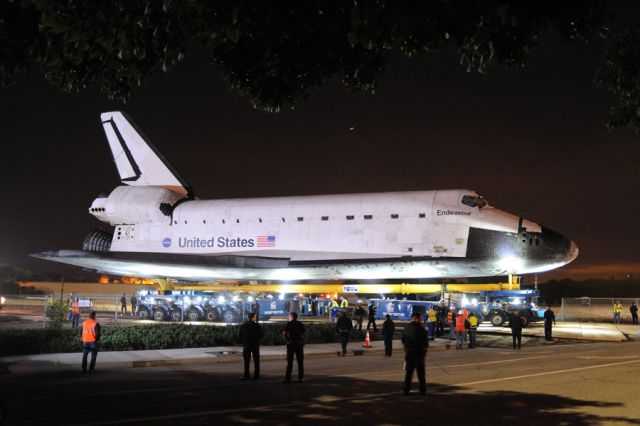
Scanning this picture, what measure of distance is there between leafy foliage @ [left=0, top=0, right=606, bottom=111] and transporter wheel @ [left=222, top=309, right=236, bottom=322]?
2351cm

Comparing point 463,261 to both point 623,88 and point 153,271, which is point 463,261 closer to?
point 623,88

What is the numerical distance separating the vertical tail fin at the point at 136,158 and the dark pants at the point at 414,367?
22.4 m

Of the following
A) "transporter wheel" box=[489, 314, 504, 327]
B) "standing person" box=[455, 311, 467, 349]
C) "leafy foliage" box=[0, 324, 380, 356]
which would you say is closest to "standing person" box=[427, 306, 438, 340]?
"standing person" box=[455, 311, 467, 349]

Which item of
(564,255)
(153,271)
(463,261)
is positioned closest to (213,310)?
(153,271)

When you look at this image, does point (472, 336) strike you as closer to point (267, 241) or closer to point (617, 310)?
point (267, 241)

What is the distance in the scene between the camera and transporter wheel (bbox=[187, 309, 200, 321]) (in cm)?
3231

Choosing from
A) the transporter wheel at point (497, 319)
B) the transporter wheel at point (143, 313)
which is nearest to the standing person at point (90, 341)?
the transporter wheel at point (143, 313)

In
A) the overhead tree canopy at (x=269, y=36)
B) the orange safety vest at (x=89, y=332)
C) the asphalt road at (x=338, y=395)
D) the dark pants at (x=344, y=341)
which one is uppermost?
the overhead tree canopy at (x=269, y=36)

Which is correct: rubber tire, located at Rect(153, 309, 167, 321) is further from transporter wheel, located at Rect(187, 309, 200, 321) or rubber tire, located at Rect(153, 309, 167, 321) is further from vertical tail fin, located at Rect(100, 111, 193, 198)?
vertical tail fin, located at Rect(100, 111, 193, 198)

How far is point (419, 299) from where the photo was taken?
106 feet

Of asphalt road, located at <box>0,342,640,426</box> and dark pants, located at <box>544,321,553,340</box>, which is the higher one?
dark pants, located at <box>544,321,553,340</box>

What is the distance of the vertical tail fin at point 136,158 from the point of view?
32.3 metres

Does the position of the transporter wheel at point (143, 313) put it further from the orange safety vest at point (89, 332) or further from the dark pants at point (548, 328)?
the orange safety vest at point (89, 332)

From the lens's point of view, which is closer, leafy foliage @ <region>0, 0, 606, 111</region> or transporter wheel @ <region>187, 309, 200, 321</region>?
leafy foliage @ <region>0, 0, 606, 111</region>
